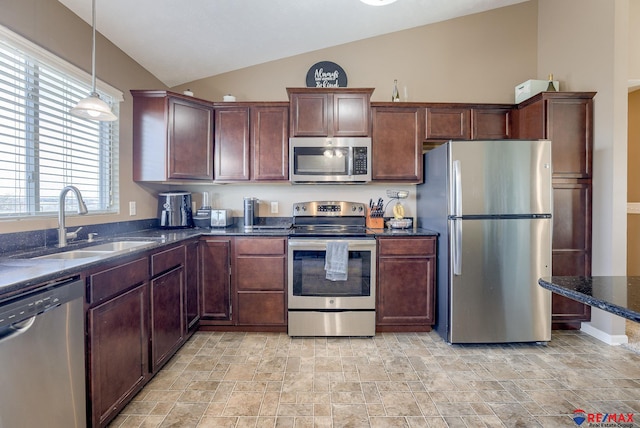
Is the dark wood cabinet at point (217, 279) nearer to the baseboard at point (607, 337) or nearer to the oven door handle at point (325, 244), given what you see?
the oven door handle at point (325, 244)

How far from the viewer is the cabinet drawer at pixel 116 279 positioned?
56.1 inches

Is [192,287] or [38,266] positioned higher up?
[38,266]

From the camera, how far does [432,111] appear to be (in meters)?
2.97

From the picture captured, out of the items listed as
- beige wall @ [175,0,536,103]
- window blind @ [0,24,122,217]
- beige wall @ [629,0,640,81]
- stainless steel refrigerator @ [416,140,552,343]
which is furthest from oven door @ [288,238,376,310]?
beige wall @ [629,0,640,81]

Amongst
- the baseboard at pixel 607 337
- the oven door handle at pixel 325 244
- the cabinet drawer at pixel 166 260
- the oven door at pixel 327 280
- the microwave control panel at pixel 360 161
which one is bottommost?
the baseboard at pixel 607 337

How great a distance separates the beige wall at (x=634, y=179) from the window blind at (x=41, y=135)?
5.70 m

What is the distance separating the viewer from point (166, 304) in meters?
2.12

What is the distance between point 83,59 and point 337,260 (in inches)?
96.3

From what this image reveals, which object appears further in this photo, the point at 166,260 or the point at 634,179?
the point at 634,179

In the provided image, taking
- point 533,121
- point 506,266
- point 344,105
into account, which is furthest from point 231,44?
point 506,266

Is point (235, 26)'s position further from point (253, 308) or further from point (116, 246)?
point (253, 308)

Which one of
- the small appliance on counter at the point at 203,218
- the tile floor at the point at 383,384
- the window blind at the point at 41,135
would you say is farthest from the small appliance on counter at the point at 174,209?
the tile floor at the point at 383,384

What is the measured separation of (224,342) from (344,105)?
246cm

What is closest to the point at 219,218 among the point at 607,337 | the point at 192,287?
the point at 192,287
